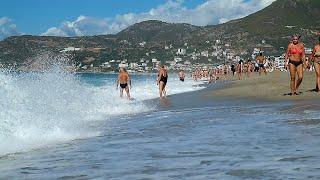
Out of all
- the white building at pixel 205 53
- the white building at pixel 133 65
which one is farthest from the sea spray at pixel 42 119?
the white building at pixel 133 65

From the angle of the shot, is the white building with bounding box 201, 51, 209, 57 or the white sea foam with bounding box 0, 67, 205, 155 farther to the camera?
the white building with bounding box 201, 51, 209, 57

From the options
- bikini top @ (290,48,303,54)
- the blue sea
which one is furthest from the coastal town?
the blue sea

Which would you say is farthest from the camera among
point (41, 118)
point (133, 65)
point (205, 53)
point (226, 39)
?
point (226, 39)

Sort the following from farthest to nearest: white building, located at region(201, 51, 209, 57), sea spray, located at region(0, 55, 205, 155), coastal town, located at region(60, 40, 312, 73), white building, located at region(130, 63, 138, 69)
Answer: white building, located at region(130, 63, 138, 69), white building, located at region(201, 51, 209, 57), coastal town, located at region(60, 40, 312, 73), sea spray, located at region(0, 55, 205, 155)

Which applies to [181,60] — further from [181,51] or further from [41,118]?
[41,118]

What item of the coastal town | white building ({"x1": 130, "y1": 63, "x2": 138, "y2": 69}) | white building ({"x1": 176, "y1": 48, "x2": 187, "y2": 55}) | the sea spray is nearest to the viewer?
the sea spray

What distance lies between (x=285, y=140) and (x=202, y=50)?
5427 inches

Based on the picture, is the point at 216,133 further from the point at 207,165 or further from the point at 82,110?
the point at 82,110

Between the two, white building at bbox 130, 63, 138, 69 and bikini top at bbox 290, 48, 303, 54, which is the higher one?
white building at bbox 130, 63, 138, 69

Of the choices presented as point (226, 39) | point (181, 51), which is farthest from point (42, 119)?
point (226, 39)

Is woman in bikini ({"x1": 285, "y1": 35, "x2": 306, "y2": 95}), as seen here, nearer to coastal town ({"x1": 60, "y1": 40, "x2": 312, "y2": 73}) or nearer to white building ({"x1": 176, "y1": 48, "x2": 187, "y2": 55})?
coastal town ({"x1": 60, "y1": 40, "x2": 312, "y2": 73})

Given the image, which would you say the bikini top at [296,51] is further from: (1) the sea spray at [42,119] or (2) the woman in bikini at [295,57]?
(1) the sea spray at [42,119]

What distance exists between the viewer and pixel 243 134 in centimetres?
798

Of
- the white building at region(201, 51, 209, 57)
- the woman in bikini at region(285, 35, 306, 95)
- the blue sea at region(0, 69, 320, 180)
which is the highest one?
the white building at region(201, 51, 209, 57)
